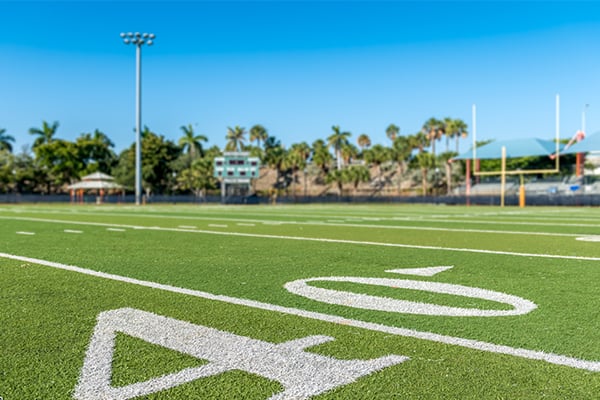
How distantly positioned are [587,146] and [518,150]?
Result: 7.24 metres

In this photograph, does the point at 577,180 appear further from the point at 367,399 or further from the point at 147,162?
the point at 367,399

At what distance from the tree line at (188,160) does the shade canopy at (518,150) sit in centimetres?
1425

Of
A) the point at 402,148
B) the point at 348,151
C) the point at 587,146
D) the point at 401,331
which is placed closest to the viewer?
the point at 401,331

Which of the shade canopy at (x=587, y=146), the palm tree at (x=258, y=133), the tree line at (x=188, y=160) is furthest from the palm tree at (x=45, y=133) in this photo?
the shade canopy at (x=587, y=146)

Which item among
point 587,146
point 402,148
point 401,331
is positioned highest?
point 402,148

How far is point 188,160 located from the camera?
77.4 m

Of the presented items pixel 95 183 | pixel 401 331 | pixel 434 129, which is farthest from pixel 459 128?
pixel 401 331

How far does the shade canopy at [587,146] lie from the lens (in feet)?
143

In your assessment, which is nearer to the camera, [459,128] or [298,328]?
[298,328]

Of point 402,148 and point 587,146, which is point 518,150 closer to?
point 587,146

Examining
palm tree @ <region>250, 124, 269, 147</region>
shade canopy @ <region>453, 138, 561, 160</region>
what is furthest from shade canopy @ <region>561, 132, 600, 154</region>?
palm tree @ <region>250, 124, 269, 147</region>

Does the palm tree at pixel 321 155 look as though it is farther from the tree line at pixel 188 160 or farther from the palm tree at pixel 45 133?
the palm tree at pixel 45 133

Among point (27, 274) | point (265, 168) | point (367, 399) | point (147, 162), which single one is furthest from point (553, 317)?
point (265, 168)

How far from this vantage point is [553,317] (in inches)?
144
